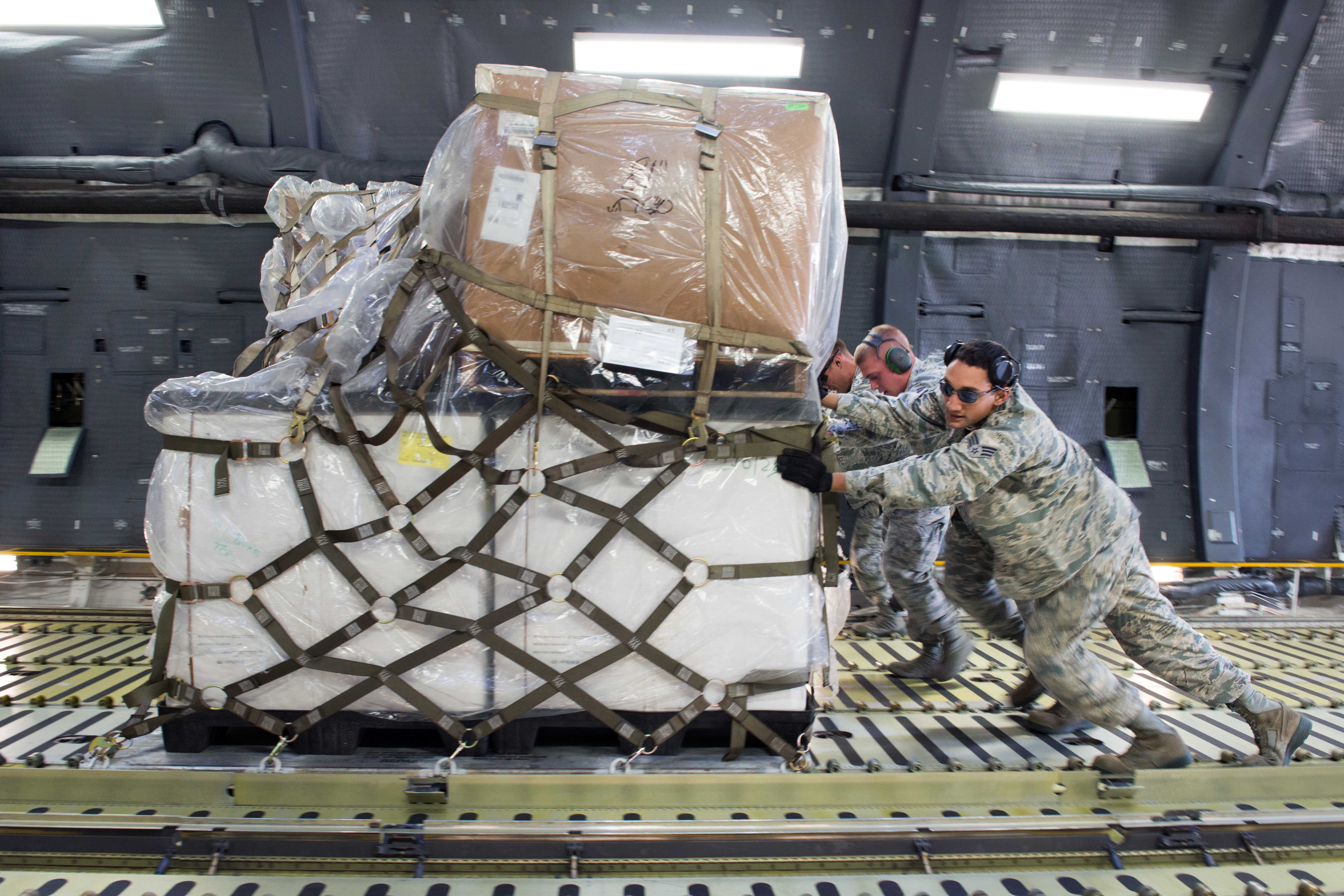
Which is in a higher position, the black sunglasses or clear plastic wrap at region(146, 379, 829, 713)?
the black sunglasses

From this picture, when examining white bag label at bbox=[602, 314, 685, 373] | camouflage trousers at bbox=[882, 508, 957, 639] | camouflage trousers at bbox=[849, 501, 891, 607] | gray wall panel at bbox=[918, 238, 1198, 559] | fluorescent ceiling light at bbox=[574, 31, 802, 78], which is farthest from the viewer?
gray wall panel at bbox=[918, 238, 1198, 559]

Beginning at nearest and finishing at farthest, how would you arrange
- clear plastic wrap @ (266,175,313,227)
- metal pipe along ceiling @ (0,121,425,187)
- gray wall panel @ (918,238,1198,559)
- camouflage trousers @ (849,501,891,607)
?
clear plastic wrap @ (266,175,313,227) < camouflage trousers @ (849,501,891,607) < metal pipe along ceiling @ (0,121,425,187) < gray wall panel @ (918,238,1198,559)

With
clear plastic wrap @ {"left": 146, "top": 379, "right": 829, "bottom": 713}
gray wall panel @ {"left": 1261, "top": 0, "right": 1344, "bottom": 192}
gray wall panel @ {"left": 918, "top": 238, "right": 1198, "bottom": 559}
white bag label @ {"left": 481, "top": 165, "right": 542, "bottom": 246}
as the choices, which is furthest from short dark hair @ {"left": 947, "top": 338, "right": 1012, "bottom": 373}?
gray wall panel @ {"left": 1261, "top": 0, "right": 1344, "bottom": 192}

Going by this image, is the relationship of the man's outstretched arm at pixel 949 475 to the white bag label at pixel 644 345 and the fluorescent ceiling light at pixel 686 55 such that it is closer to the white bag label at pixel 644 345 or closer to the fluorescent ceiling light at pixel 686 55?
the white bag label at pixel 644 345

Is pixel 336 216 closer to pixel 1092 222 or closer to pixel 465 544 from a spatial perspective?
pixel 465 544

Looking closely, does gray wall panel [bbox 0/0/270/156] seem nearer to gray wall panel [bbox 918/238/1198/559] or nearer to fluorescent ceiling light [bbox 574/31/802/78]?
fluorescent ceiling light [bbox 574/31/802/78]

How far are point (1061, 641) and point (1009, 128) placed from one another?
386cm

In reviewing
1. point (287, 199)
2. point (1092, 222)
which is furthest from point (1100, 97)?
point (287, 199)

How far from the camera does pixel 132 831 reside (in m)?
1.90

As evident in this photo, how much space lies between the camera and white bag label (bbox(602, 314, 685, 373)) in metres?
2.01

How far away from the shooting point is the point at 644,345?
6.62 ft

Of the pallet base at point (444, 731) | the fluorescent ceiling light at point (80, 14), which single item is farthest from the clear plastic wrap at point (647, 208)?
the fluorescent ceiling light at point (80, 14)

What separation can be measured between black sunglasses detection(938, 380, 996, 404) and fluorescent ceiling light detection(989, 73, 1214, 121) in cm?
329

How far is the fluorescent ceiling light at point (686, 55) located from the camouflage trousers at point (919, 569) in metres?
3.10
